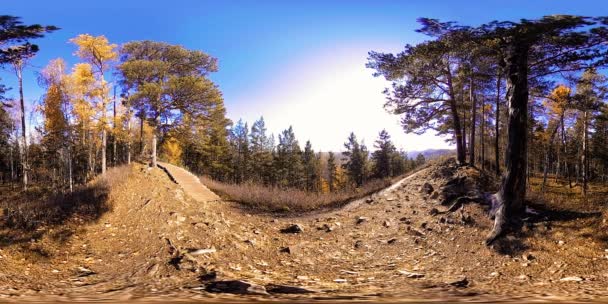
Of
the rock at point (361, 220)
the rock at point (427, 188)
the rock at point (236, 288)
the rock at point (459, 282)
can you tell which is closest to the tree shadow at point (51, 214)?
the rock at point (236, 288)

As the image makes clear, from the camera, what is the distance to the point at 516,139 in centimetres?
1141

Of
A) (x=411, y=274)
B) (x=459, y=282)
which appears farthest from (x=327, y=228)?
(x=459, y=282)

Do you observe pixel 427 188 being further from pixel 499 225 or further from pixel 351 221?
pixel 499 225

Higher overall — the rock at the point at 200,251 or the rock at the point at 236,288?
the rock at the point at 236,288

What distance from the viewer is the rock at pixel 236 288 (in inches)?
246

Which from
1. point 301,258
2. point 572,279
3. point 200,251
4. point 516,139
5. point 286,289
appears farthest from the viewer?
point 516,139

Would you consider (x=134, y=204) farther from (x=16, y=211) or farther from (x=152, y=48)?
(x=152, y=48)

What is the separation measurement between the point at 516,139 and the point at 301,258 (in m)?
7.42

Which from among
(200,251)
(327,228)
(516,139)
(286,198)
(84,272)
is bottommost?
(327,228)

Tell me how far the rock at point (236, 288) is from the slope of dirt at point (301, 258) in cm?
7

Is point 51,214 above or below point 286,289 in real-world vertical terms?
above

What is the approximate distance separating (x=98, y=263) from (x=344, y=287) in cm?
607

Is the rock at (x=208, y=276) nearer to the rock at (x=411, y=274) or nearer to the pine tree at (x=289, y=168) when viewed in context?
the rock at (x=411, y=274)

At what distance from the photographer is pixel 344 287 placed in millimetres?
7336
